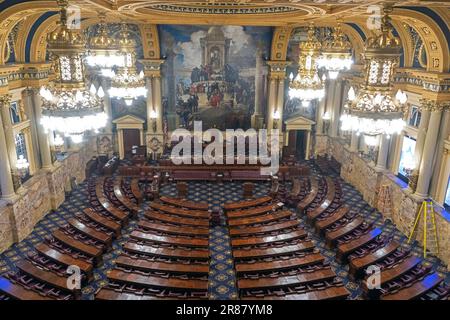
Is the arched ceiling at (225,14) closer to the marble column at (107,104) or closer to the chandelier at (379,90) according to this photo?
the chandelier at (379,90)

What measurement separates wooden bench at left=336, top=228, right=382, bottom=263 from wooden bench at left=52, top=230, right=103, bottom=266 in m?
8.08

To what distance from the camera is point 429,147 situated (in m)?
13.2

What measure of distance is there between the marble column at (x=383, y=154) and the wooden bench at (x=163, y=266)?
10.1 m

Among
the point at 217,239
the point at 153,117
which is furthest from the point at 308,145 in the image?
the point at 217,239

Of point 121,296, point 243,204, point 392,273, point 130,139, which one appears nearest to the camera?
point 121,296

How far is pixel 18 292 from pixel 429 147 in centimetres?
1403

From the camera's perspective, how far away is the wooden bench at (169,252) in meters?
11.3

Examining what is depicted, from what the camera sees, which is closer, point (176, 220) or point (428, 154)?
point (428, 154)

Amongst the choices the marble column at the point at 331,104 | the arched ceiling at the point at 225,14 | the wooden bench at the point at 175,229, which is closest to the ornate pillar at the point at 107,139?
the arched ceiling at the point at 225,14

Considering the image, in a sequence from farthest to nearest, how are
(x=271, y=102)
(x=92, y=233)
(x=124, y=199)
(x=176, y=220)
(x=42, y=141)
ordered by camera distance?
(x=271, y=102), (x=124, y=199), (x=42, y=141), (x=176, y=220), (x=92, y=233)

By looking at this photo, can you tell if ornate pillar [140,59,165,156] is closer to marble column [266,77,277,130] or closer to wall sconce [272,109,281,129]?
marble column [266,77,277,130]

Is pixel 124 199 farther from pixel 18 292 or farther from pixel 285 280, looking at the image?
pixel 285 280

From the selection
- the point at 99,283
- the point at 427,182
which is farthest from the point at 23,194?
the point at 427,182

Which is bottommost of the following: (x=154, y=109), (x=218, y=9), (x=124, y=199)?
(x=124, y=199)
